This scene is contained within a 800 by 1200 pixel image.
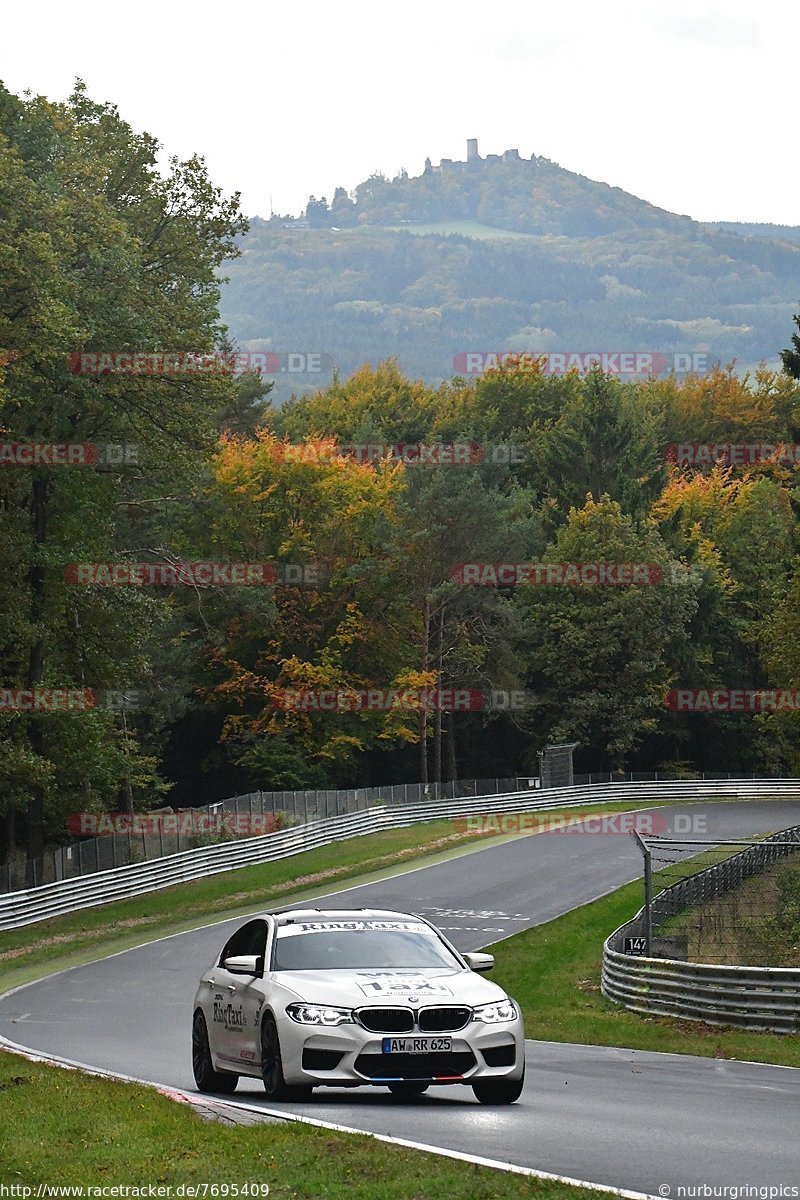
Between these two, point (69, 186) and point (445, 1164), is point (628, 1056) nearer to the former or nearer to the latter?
point (445, 1164)

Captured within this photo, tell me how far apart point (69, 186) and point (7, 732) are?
1386 centimetres

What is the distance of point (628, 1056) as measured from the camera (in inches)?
742

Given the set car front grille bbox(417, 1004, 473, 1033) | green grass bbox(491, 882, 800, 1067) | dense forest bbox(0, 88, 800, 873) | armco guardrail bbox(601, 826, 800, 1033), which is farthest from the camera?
dense forest bbox(0, 88, 800, 873)

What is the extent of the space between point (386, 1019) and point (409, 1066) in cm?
38

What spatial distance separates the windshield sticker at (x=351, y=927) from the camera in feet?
44.0

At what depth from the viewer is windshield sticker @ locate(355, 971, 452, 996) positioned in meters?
12.2

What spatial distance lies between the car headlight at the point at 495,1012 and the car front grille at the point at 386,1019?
0.53m

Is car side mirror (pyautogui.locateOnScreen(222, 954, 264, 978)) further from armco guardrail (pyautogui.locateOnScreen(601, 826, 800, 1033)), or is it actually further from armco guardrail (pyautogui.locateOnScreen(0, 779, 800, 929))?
armco guardrail (pyautogui.locateOnScreen(0, 779, 800, 929))

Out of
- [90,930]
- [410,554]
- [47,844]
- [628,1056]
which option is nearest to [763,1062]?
[628,1056]

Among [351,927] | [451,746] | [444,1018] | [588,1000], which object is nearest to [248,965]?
[351,927]

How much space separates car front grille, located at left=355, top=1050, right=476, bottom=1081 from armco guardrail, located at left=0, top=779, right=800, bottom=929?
28642 mm

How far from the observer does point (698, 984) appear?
22.3 m

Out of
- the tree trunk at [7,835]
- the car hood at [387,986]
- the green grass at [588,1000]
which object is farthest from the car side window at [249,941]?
the tree trunk at [7,835]

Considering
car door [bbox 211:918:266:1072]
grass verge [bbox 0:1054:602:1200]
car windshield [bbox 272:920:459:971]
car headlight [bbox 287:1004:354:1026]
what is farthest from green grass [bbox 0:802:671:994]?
grass verge [bbox 0:1054:602:1200]
